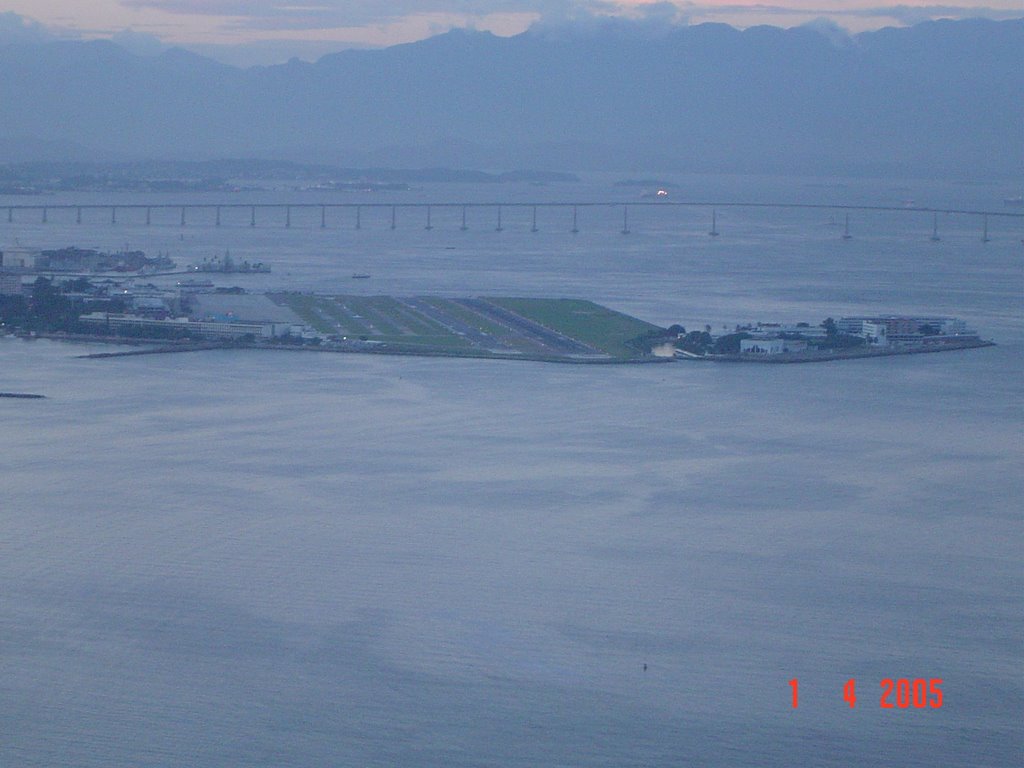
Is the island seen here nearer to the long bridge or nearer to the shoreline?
the shoreline

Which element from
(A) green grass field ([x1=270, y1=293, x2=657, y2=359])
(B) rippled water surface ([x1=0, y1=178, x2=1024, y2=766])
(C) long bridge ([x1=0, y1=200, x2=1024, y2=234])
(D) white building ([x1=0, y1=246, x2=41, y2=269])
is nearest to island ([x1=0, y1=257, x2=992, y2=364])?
(A) green grass field ([x1=270, y1=293, x2=657, y2=359])

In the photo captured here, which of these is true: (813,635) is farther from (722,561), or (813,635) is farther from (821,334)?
(821,334)

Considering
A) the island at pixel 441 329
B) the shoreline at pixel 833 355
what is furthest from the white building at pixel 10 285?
the shoreline at pixel 833 355

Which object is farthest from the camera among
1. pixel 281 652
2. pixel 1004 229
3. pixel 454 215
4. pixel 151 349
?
pixel 454 215

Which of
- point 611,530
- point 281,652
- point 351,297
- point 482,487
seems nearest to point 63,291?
point 351,297

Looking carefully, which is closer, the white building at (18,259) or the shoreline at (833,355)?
the shoreline at (833,355)

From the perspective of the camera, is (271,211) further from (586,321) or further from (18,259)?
(586,321)

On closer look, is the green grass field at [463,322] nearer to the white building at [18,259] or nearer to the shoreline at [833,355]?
the shoreline at [833,355]

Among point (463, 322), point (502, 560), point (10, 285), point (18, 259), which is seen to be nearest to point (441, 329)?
point (463, 322)
